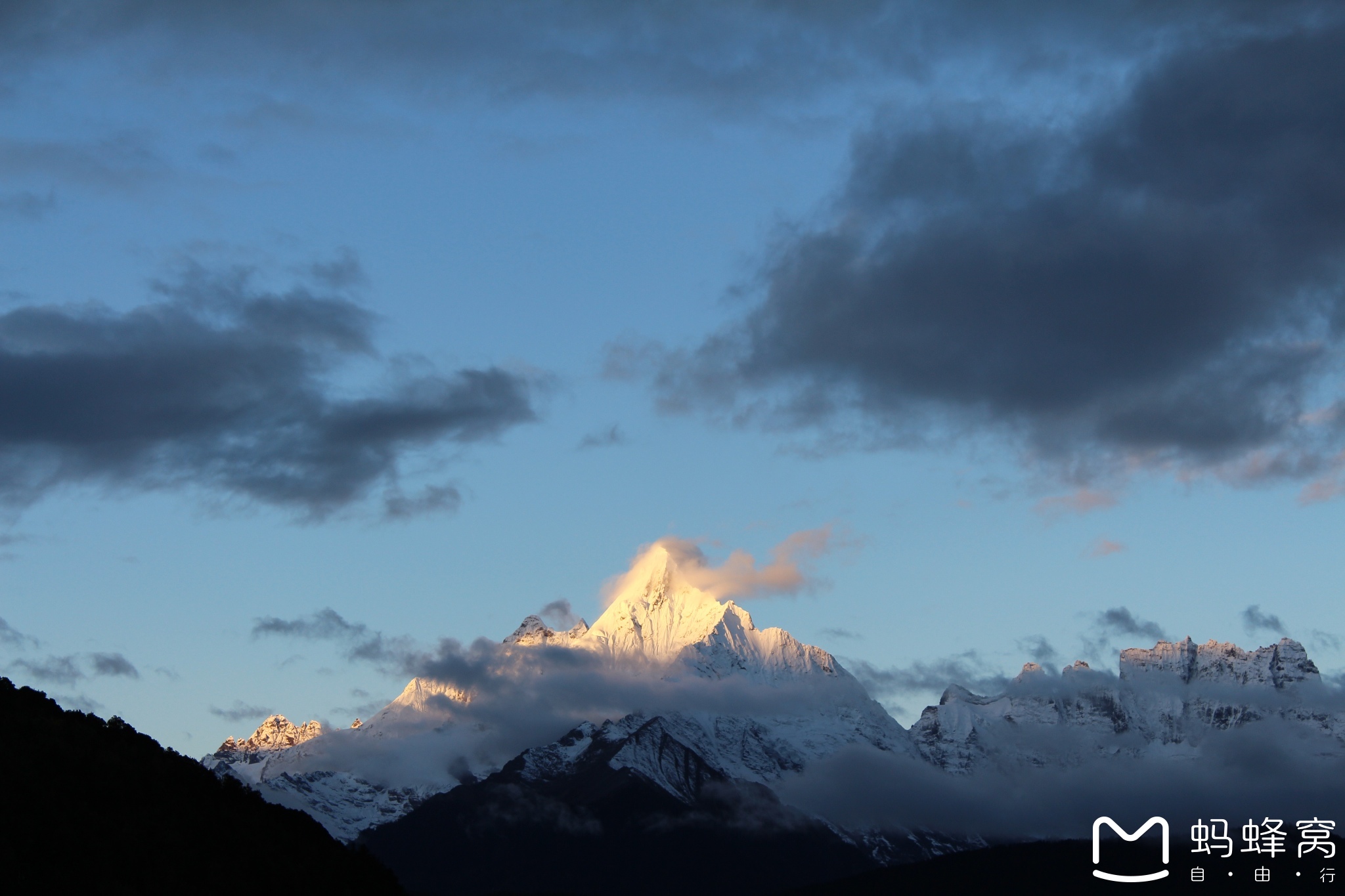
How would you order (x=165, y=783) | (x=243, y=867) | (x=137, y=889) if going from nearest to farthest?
1. (x=137, y=889)
2. (x=243, y=867)
3. (x=165, y=783)

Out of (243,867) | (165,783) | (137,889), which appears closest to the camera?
(137,889)

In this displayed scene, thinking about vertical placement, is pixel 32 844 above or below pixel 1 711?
below

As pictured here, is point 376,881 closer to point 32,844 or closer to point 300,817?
point 300,817

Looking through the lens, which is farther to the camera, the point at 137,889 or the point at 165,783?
the point at 165,783

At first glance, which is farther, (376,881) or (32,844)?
(376,881)

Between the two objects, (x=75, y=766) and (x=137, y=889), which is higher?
(x=75, y=766)

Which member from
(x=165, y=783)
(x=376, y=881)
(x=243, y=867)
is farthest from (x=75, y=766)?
(x=376, y=881)

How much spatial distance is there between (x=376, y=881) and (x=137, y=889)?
2353cm

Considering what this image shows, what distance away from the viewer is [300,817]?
145 metres

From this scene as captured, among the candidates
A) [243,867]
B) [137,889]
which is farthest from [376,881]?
[137,889]

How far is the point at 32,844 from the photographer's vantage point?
118 metres

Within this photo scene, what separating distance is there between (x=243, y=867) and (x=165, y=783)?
14295 millimetres

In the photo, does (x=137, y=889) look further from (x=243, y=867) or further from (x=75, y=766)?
(x=75, y=766)

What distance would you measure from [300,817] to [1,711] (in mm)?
26925
